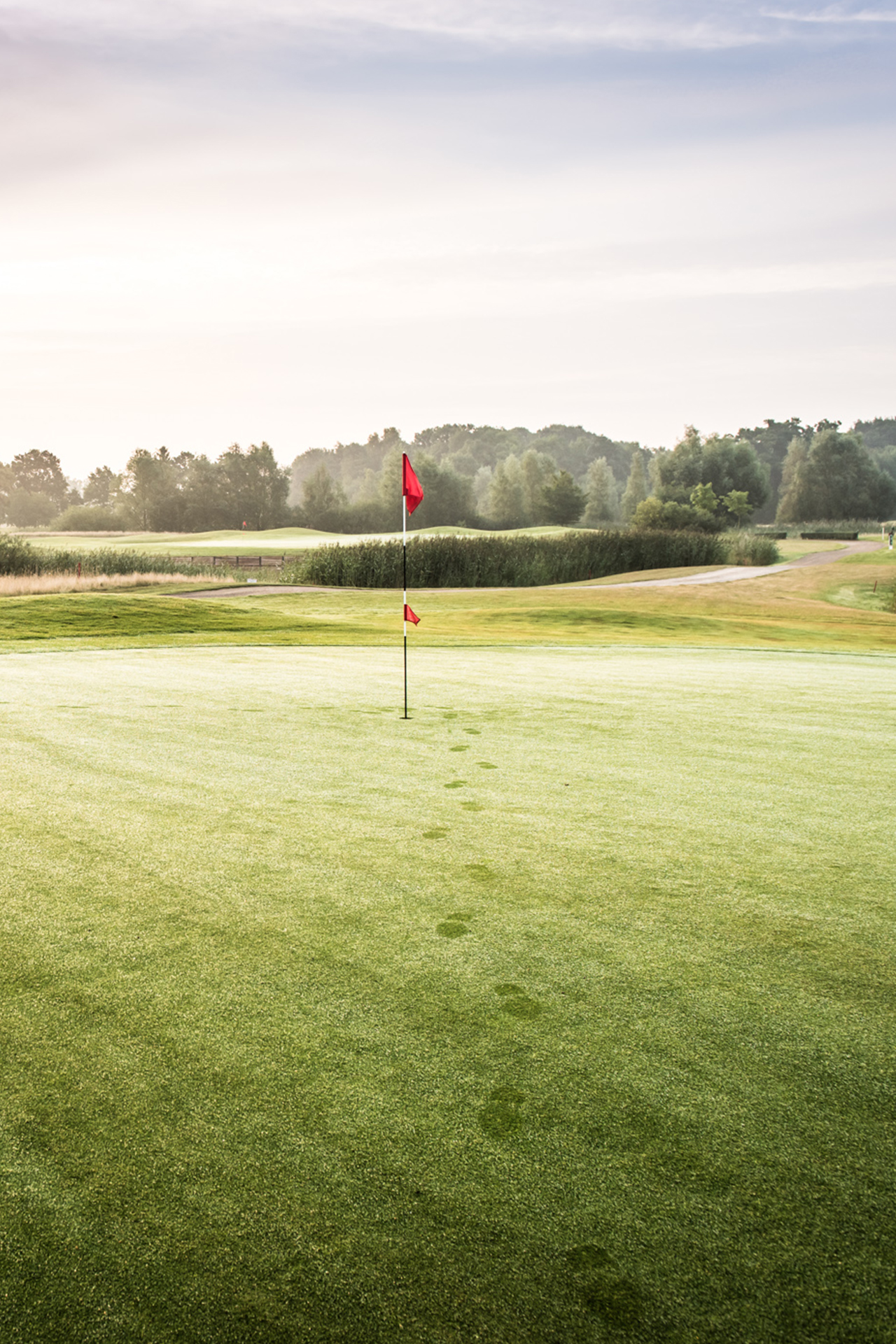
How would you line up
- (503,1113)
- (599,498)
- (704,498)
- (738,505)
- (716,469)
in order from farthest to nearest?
1. (599,498)
2. (716,469)
3. (738,505)
4. (704,498)
5. (503,1113)

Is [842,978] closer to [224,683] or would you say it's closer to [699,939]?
[699,939]

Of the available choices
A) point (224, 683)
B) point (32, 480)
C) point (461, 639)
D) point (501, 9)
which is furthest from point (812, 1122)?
point (32, 480)

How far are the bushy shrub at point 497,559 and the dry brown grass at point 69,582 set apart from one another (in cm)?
627

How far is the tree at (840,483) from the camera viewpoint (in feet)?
269

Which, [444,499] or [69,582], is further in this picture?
[444,499]

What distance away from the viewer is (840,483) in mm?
82312

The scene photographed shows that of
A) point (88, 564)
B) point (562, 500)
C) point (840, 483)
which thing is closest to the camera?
point (88, 564)

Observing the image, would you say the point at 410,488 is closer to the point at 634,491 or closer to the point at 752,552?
the point at 752,552

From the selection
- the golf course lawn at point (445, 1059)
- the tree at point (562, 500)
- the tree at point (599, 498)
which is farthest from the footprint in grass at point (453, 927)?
the tree at point (599, 498)

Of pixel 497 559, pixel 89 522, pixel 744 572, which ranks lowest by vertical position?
pixel 744 572

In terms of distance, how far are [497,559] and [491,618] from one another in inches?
681

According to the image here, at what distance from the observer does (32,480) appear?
11194cm

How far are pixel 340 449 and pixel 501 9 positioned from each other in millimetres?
162350

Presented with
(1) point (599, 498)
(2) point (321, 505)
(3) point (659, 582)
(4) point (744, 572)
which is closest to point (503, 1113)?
(3) point (659, 582)
